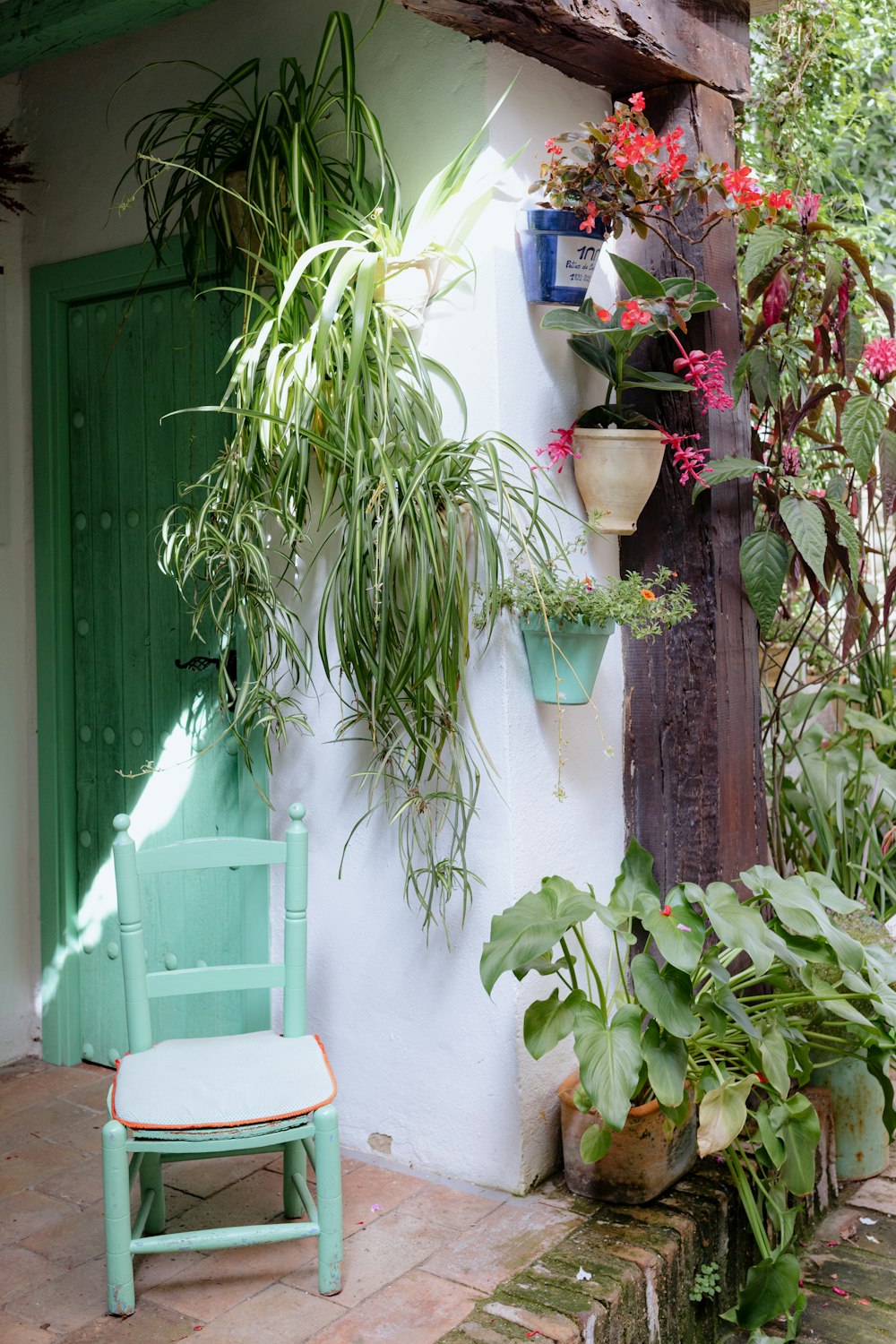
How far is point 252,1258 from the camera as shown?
7.86ft

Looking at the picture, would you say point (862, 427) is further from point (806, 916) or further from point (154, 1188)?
point (154, 1188)

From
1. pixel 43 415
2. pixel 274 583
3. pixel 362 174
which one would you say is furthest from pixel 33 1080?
pixel 362 174

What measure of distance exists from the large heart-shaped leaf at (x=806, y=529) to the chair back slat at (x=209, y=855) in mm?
1291

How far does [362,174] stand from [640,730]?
1.41m

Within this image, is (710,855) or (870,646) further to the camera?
(870,646)

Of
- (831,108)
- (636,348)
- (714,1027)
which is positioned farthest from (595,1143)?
(831,108)

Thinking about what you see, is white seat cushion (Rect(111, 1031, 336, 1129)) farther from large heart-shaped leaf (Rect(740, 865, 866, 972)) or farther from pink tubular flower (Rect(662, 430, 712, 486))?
pink tubular flower (Rect(662, 430, 712, 486))

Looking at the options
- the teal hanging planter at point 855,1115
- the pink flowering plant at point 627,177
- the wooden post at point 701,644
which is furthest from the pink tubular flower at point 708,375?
the teal hanging planter at point 855,1115

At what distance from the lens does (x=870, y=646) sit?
142 inches

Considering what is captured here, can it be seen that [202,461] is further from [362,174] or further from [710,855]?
[710,855]

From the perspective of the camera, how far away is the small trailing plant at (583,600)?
8.23ft

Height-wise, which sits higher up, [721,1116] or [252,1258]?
[721,1116]

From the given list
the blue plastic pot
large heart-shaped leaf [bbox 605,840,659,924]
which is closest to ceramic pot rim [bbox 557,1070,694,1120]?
large heart-shaped leaf [bbox 605,840,659,924]

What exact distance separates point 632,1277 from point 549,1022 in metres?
0.47
